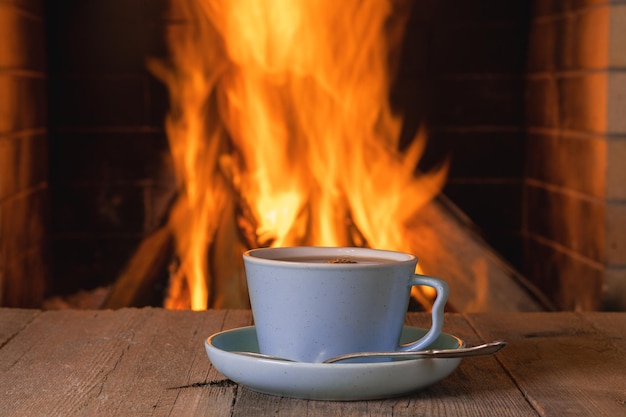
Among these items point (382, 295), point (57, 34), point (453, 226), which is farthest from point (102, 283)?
point (382, 295)

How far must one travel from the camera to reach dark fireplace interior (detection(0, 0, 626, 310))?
1.84 m

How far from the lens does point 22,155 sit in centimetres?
171

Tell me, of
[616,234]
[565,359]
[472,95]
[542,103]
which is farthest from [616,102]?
[565,359]

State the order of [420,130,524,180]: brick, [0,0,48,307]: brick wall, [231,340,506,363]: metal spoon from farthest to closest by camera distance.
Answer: [420,130,524,180]: brick → [0,0,48,307]: brick wall → [231,340,506,363]: metal spoon

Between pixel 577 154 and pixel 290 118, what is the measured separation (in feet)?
1.84

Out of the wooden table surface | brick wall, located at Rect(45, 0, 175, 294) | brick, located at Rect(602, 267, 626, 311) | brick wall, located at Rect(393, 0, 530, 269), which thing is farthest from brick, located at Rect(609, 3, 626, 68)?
brick wall, located at Rect(45, 0, 175, 294)

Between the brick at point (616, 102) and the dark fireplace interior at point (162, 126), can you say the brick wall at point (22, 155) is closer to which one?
the dark fireplace interior at point (162, 126)

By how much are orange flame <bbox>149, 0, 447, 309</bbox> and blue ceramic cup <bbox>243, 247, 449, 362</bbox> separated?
1.03 m

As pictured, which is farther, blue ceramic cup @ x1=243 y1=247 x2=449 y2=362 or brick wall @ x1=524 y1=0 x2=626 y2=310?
brick wall @ x1=524 y1=0 x2=626 y2=310

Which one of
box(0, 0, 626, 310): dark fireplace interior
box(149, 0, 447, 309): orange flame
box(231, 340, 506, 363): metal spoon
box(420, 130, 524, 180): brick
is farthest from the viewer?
box(420, 130, 524, 180): brick

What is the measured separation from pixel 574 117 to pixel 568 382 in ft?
3.70

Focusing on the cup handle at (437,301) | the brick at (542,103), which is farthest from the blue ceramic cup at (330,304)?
the brick at (542,103)

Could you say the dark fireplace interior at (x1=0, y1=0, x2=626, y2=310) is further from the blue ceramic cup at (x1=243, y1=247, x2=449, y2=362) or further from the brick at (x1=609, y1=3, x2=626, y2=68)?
the blue ceramic cup at (x1=243, y1=247, x2=449, y2=362)

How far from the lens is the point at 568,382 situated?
2.15 feet
